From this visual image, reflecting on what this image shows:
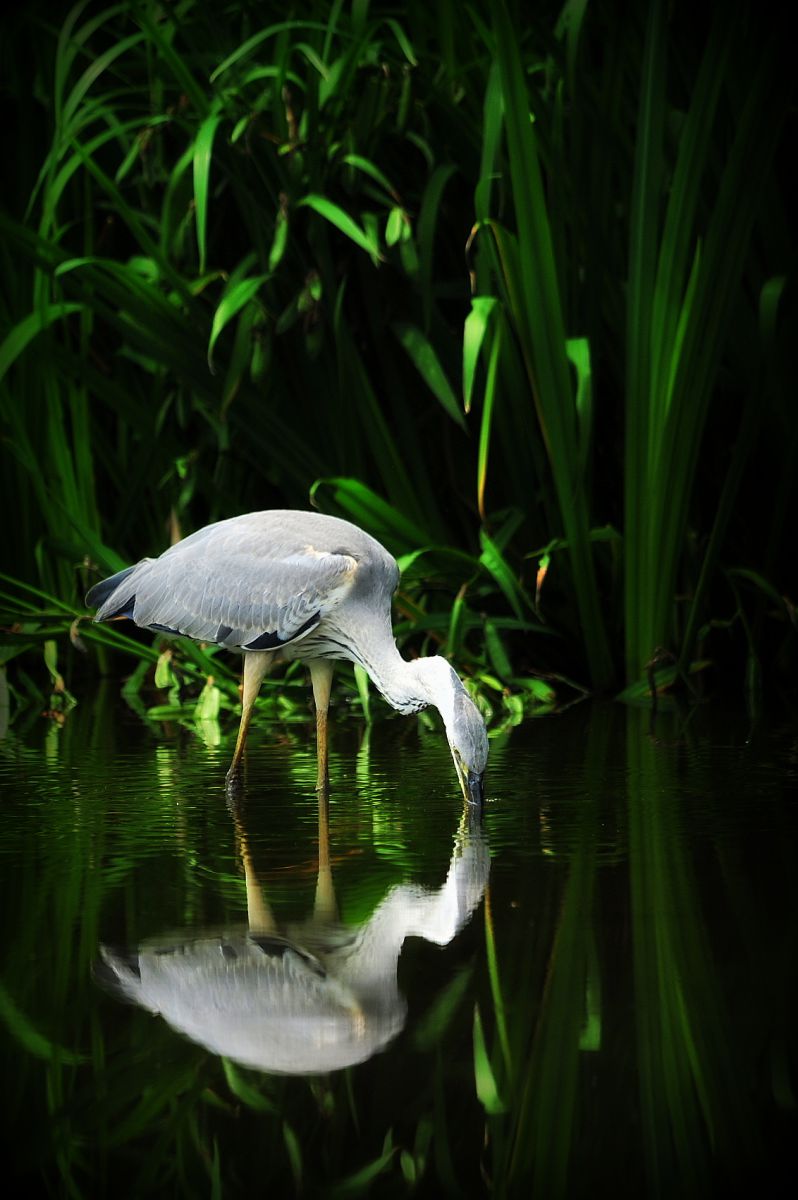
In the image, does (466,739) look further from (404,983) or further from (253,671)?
(404,983)

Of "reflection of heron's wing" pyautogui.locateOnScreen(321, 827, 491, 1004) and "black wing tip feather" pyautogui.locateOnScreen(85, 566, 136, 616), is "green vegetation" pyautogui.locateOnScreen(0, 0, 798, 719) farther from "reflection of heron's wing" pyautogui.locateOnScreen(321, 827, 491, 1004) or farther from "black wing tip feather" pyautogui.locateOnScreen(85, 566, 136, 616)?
"reflection of heron's wing" pyautogui.locateOnScreen(321, 827, 491, 1004)

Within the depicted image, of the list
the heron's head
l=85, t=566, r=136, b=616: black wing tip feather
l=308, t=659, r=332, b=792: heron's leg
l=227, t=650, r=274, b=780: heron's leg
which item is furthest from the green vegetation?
the heron's head

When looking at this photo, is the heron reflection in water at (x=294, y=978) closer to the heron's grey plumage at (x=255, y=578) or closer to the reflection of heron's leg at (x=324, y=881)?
the reflection of heron's leg at (x=324, y=881)

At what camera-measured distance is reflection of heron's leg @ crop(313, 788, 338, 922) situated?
3603mm

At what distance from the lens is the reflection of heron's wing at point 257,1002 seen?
8.95ft

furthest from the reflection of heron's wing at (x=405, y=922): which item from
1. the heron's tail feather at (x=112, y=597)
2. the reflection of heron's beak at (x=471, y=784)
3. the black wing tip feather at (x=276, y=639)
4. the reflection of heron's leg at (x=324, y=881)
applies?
the heron's tail feather at (x=112, y=597)

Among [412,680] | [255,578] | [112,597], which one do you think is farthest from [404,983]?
[112,597]

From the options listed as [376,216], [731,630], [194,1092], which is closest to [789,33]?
[376,216]

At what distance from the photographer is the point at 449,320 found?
7.73m

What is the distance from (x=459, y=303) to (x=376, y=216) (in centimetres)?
73

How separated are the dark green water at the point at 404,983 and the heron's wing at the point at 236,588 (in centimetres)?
54

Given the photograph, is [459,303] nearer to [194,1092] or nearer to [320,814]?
[320,814]

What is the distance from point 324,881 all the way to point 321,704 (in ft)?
5.31

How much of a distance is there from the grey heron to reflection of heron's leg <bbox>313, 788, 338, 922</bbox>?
460 mm
